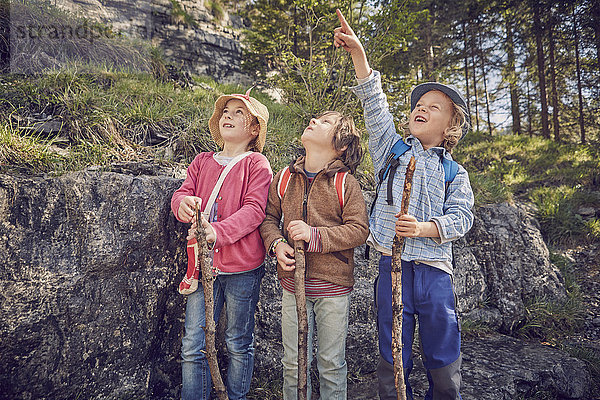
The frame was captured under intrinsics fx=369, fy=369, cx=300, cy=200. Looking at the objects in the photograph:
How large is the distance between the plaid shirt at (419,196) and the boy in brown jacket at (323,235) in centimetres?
17

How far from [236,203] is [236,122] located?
2.02ft

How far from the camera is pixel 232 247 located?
7.99 feet

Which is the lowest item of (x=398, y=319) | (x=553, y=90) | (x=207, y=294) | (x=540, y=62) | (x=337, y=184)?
(x=398, y=319)

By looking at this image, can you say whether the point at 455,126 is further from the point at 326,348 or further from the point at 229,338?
the point at 229,338

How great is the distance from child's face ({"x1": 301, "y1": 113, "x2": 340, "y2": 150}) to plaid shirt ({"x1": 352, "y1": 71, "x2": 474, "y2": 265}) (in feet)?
0.87

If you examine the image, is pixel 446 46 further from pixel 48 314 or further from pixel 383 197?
pixel 48 314

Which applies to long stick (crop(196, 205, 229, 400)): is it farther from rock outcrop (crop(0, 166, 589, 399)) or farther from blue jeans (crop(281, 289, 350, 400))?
rock outcrop (crop(0, 166, 589, 399))

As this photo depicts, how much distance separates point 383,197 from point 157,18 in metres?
10.3

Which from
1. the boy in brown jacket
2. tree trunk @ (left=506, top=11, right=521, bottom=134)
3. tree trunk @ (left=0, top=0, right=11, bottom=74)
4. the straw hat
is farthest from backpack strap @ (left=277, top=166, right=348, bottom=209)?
tree trunk @ (left=506, top=11, right=521, bottom=134)

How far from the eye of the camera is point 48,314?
8.09ft

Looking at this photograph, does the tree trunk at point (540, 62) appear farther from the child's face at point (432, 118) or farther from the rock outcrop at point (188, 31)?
the child's face at point (432, 118)

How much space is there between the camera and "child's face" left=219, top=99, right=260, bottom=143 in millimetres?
2693

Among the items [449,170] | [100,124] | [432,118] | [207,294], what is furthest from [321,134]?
[100,124]

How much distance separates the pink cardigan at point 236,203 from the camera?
2354mm
